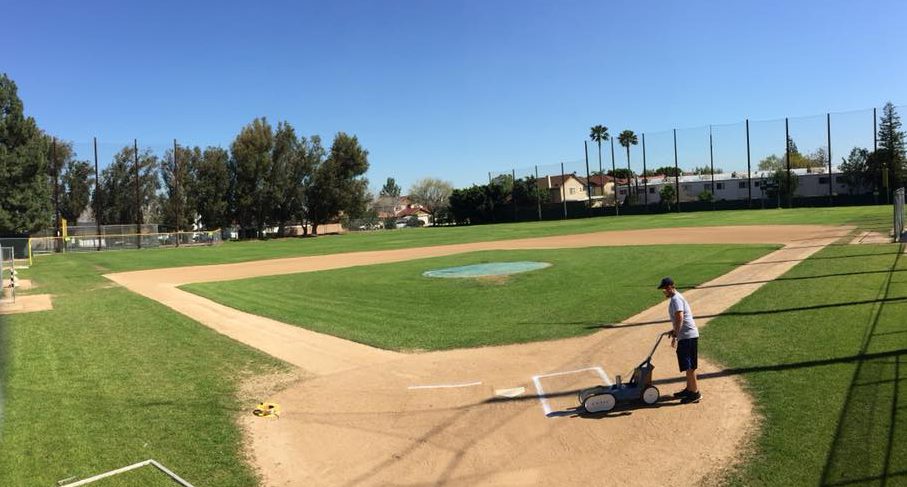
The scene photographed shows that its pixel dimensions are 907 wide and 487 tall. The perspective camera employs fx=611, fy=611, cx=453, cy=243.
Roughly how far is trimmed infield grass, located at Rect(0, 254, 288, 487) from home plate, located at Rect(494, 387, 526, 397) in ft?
11.9

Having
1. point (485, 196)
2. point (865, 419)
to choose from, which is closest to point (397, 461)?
point (865, 419)

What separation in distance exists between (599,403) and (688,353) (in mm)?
1463

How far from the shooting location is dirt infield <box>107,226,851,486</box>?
6336 mm

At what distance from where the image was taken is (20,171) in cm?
5341

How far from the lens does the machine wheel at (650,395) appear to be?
7988mm

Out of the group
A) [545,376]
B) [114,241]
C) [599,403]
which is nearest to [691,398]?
[599,403]

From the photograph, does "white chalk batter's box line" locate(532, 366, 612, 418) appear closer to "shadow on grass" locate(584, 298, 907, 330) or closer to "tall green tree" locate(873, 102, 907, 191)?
"shadow on grass" locate(584, 298, 907, 330)

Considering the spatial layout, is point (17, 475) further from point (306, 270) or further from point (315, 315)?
point (306, 270)

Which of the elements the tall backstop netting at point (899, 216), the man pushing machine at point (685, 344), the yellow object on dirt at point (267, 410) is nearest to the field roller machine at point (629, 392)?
the man pushing machine at point (685, 344)

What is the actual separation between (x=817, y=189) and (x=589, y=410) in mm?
95354

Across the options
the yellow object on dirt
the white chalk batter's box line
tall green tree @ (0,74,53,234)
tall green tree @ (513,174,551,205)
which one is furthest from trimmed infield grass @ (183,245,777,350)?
tall green tree @ (513,174,551,205)

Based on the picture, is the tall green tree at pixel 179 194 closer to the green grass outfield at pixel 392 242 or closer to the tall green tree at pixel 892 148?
the green grass outfield at pixel 392 242

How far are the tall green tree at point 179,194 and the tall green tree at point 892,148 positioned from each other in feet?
283

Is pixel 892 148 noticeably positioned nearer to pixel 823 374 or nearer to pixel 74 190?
pixel 823 374
